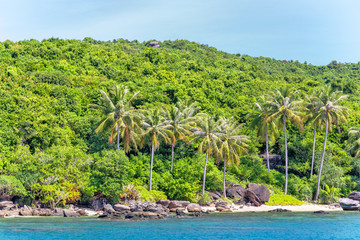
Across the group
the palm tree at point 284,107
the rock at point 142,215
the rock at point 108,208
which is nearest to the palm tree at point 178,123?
the palm tree at point 284,107

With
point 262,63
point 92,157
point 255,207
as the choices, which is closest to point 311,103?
point 255,207

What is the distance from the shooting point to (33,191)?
45.4 m

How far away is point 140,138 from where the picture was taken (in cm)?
5484

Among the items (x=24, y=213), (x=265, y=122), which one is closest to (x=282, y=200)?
(x=265, y=122)

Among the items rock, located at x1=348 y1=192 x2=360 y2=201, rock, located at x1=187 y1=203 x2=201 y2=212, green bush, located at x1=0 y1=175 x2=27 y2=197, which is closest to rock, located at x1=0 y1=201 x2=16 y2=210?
green bush, located at x1=0 y1=175 x2=27 y2=197

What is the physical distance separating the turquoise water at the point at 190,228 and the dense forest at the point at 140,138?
26.8 feet

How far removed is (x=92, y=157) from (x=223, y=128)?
17.8 meters

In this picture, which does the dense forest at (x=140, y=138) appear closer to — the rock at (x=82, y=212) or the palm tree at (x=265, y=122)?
the palm tree at (x=265, y=122)

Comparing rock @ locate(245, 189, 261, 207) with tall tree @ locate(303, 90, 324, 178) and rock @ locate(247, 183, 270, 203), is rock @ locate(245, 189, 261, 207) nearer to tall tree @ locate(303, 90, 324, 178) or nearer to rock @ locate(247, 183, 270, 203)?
rock @ locate(247, 183, 270, 203)

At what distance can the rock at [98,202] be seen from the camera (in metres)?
47.5

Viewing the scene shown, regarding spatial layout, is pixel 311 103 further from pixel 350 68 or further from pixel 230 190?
pixel 350 68

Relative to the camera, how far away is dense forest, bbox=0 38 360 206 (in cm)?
4716

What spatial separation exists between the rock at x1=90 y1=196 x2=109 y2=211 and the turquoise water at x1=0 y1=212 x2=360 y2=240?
270 inches

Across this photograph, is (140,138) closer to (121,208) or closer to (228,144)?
(121,208)
